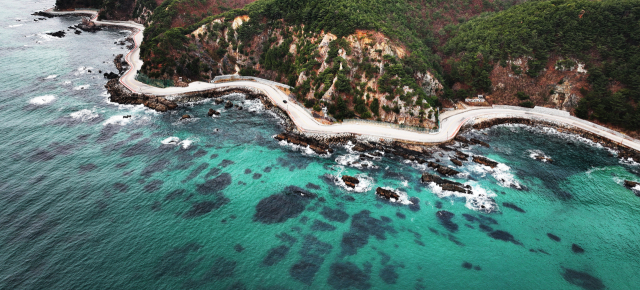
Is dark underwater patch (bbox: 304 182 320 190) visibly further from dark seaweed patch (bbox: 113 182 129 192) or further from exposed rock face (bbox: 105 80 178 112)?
exposed rock face (bbox: 105 80 178 112)

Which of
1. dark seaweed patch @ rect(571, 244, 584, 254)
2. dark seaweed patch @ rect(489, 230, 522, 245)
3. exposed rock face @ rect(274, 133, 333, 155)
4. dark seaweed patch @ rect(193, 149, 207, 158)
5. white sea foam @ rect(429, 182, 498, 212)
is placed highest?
exposed rock face @ rect(274, 133, 333, 155)

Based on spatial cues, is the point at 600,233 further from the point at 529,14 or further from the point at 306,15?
the point at 306,15

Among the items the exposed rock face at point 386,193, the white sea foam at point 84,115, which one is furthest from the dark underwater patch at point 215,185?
the white sea foam at point 84,115

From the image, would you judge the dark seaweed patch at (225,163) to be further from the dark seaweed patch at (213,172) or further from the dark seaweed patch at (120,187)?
the dark seaweed patch at (120,187)

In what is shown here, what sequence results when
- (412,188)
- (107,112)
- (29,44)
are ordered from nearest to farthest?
(412,188) < (107,112) < (29,44)

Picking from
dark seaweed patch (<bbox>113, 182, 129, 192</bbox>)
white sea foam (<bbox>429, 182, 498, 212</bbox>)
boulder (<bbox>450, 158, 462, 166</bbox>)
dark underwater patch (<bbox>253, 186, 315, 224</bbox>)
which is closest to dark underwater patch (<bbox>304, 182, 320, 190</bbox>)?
dark underwater patch (<bbox>253, 186, 315, 224</bbox>)

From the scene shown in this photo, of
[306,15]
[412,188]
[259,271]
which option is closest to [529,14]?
[306,15]
